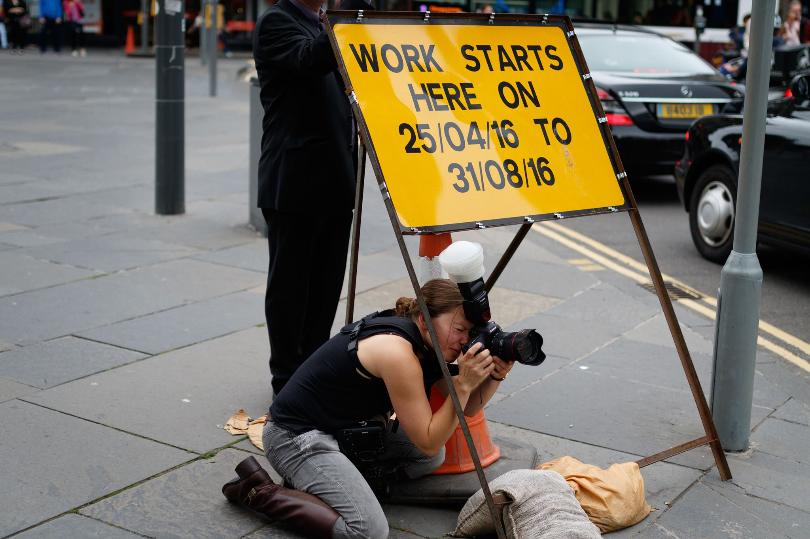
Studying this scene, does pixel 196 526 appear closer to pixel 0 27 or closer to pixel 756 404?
pixel 756 404

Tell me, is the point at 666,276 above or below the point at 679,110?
below

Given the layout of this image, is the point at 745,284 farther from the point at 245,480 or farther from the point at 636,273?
the point at 636,273

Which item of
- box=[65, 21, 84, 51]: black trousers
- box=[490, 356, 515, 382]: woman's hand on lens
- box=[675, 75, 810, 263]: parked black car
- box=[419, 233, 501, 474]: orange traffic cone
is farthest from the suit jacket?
box=[65, 21, 84, 51]: black trousers

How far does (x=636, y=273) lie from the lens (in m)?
7.75

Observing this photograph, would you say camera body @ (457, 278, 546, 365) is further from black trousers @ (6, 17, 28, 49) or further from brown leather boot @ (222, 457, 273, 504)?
black trousers @ (6, 17, 28, 49)

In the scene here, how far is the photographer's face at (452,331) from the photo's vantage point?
11.8 feet

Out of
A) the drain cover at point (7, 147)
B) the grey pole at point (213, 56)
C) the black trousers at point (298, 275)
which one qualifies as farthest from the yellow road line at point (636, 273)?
the grey pole at point (213, 56)

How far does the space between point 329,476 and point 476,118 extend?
1.35 meters

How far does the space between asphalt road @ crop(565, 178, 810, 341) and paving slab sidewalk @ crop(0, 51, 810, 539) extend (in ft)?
1.76

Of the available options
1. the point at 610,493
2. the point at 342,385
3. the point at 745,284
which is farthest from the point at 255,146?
the point at 610,493

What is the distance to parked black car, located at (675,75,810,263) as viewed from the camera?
23.4ft

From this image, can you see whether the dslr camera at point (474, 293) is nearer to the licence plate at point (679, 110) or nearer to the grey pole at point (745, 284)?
the grey pole at point (745, 284)

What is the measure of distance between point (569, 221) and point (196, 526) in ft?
21.8

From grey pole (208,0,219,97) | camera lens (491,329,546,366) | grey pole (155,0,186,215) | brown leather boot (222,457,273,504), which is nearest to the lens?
camera lens (491,329,546,366)
